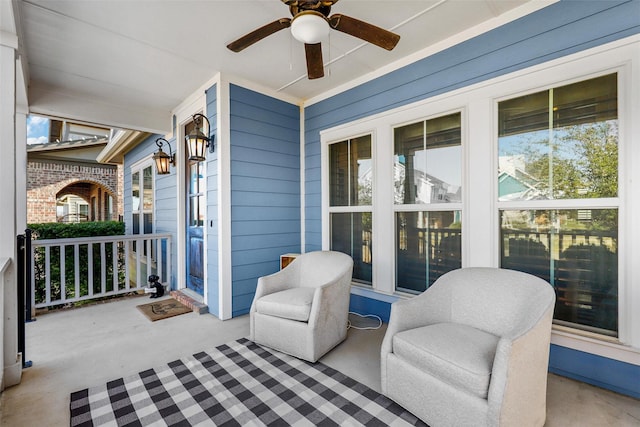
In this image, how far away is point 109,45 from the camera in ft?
9.01

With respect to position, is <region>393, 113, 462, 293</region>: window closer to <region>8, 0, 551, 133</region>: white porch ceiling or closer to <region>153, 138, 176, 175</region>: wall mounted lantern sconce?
<region>8, 0, 551, 133</region>: white porch ceiling

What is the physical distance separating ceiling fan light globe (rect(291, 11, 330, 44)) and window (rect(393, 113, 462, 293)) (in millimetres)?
1611

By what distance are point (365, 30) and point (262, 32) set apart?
2.12ft

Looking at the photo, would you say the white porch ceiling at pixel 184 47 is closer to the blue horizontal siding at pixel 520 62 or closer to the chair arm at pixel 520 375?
the blue horizontal siding at pixel 520 62

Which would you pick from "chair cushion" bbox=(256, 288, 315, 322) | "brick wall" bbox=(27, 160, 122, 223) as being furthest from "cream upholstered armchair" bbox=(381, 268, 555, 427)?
"brick wall" bbox=(27, 160, 122, 223)

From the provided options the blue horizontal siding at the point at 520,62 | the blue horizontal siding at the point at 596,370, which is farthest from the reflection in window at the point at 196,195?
the blue horizontal siding at the point at 596,370

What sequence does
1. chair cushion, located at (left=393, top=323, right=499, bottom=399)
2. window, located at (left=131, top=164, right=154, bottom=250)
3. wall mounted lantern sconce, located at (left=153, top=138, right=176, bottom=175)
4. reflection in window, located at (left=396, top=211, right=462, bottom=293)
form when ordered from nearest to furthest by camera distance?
chair cushion, located at (left=393, top=323, right=499, bottom=399) < reflection in window, located at (left=396, top=211, right=462, bottom=293) < wall mounted lantern sconce, located at (left=153, top=138, right=176, bottom=175) < window, located at (left=131, top=164, right=154, bottom=250)

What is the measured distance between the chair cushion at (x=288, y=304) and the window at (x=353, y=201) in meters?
1.00

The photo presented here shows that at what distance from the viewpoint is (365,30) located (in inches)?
71.2

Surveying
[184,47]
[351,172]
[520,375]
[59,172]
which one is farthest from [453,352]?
[59,172]

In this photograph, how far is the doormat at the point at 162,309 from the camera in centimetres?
344

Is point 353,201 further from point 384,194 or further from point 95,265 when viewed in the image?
point 95,265

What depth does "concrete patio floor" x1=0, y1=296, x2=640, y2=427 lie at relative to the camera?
1.75 meters

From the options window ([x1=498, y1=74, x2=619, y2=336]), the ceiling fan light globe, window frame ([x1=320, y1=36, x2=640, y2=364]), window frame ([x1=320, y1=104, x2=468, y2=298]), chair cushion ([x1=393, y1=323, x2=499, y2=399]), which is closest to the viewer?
chair cushion ([x1=393, y1=323, x2=499, y2=399])
